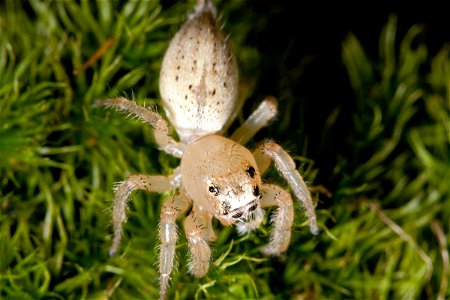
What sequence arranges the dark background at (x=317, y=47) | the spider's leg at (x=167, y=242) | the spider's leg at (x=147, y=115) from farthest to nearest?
1. the dark background at (x=317, y=47)
2. the spider's leg at (x=147, y=115)
3. the spider's leg at (x=167, y=242)

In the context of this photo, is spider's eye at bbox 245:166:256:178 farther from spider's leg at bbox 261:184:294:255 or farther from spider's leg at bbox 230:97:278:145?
spider's leg at bbox 230:97:278:145

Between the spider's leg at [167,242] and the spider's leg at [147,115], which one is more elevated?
the spider's leg at [147,115]

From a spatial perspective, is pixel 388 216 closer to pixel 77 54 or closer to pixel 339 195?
pixel 339 195

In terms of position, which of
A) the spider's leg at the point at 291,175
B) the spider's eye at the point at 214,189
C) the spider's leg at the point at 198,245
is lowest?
the spider's leg at the point at 198,245

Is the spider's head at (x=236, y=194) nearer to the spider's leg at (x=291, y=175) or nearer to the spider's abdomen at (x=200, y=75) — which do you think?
the spider's leg at (x=291, y=175)

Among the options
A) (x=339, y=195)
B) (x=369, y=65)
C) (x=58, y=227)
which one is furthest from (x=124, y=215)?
(x=369, y=65)

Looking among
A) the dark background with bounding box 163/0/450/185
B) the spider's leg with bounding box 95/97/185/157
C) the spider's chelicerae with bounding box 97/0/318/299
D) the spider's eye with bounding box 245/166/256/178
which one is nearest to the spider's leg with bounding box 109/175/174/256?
the spider's chelicerae with bounding box 97/0/318/299

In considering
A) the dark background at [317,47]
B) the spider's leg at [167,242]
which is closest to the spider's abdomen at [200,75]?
the dark background at [317,47]
